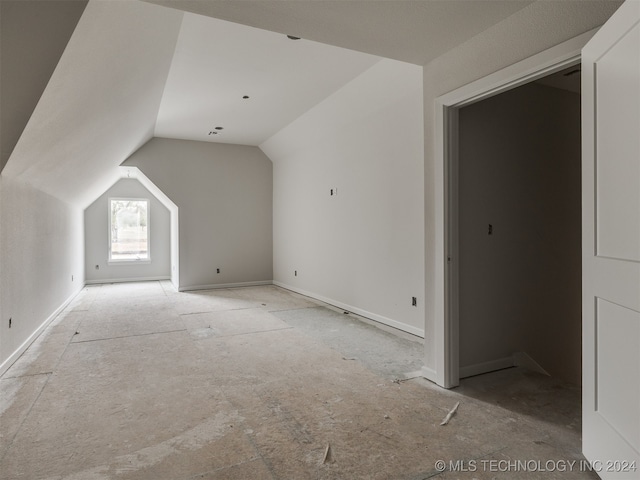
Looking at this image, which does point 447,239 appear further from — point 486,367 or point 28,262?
point 28,262

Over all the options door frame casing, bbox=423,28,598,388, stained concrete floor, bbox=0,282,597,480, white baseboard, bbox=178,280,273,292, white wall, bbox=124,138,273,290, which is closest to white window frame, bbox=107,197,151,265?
white wall, bbox=124,138,273,290

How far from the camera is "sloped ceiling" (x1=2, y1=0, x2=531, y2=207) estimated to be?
6.90ft

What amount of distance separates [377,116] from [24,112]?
11.5ft

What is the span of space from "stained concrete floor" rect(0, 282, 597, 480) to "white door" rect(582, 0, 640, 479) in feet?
1.14

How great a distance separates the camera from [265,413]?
7.82 feet

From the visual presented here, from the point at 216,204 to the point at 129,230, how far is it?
2646 millimetres

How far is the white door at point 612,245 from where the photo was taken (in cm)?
146

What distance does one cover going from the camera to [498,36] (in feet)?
7.43

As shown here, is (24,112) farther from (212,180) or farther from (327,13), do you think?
(212,180)

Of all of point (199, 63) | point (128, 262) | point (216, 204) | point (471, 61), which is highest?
point (199, 63)

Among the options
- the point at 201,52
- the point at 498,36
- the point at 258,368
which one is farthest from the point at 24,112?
the point at 498,36

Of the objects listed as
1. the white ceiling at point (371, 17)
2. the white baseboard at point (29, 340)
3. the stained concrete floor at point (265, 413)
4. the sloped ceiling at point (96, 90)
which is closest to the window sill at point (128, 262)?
the white baseboard at point (29, 340)

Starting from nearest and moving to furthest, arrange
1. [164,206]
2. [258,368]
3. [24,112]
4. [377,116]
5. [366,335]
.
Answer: [24,112], [258,368], [366,335], [377,116], [164,206]

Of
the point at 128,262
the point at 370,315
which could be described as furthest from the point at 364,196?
the point at 128,262
